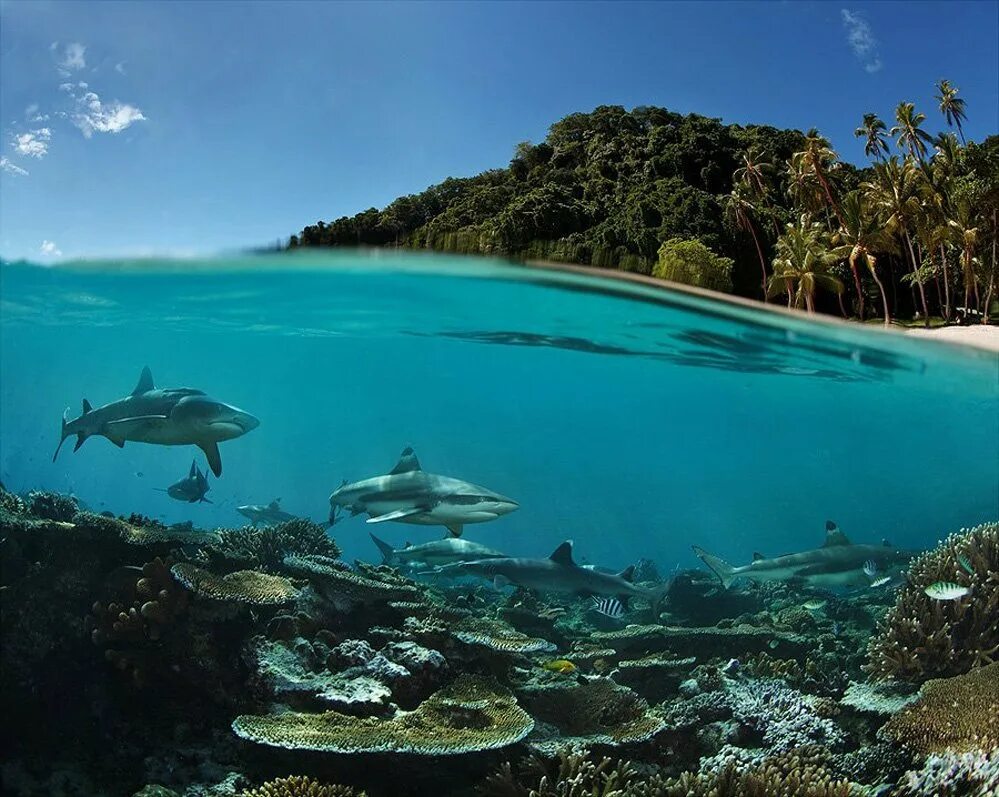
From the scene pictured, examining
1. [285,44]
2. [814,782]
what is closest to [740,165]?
[285,44]

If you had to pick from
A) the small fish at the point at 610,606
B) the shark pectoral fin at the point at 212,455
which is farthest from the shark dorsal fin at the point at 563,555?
the shark pectoral fin at the point at 212,455

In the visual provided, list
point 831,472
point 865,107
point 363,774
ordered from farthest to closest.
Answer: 1. point 831,472
2. point 865,107
3. point 363,774

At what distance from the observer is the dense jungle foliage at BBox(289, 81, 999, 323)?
12.9m

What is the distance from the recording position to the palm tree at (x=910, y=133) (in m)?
24.9

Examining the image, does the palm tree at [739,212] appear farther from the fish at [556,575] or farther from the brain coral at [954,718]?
the brain coral at [954,718]

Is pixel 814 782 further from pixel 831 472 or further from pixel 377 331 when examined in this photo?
pixel 831 472

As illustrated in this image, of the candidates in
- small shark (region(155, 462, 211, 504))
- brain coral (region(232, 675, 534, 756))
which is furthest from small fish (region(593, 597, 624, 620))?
small shark (region(155, 462, 211, 504))

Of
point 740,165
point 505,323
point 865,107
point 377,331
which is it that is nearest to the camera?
point 865,107

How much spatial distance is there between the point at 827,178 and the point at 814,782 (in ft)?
70.1

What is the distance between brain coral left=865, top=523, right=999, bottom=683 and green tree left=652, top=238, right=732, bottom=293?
22.9ft

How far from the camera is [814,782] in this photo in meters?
5.42

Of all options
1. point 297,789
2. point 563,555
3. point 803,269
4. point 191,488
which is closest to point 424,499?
point 563,555

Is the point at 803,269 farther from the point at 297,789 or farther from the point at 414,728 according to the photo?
the point at 297,789

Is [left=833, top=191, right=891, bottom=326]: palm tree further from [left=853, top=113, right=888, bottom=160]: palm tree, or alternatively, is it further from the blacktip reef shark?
the blacktip reef shark
